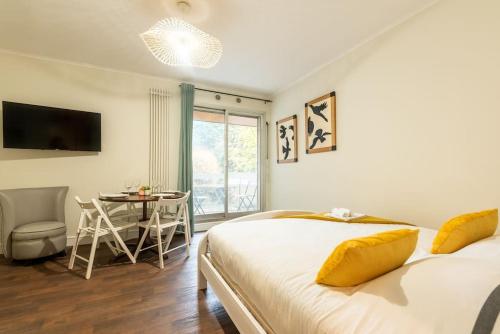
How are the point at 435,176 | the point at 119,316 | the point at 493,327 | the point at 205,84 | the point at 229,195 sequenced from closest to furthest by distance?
the point at 493,327 < the point at 119,316 < the point at 435,176 < the point at 205,84 < the point at 229,195

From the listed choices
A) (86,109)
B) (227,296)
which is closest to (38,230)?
(86,109)

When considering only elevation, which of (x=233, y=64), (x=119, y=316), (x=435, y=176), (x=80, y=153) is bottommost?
(x=119, y=316)

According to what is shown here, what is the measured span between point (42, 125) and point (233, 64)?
260 cm

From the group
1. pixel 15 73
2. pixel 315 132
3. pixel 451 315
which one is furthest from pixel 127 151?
pixel 451 315

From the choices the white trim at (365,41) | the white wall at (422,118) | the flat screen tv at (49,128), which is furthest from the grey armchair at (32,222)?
the white trim at (365,41)

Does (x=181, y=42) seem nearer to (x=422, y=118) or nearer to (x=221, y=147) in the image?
(x=221, y=147)

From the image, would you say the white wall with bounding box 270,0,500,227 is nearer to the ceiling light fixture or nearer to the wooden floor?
the ceiling light fixture

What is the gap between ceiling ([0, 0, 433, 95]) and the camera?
2.13 meters

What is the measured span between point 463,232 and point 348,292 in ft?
3.00

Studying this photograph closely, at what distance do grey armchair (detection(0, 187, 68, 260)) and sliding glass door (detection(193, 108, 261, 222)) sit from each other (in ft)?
6.23

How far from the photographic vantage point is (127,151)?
138 inches

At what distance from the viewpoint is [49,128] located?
9.80 feet

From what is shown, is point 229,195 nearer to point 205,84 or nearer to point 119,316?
point 205,84

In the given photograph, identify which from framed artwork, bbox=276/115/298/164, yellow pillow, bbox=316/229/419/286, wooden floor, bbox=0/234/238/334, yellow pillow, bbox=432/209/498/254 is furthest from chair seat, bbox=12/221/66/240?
yellow pillow, bbox=432/209/498/254
